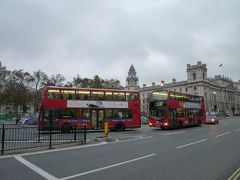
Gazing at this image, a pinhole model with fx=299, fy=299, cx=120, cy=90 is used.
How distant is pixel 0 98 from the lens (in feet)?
250

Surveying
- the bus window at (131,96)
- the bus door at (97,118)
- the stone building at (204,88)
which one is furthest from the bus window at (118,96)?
the stone building at (204,88)

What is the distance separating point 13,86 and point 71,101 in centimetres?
5093

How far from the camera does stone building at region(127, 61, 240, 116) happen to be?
429ft

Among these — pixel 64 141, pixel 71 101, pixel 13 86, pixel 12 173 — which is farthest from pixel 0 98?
pixel 12 173

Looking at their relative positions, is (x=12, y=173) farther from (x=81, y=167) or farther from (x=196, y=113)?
(x=196, y=113)

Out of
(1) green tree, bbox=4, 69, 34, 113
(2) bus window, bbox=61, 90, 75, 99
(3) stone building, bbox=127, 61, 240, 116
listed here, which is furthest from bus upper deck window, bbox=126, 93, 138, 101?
(3) stone building, bbox=127, 61, 240, 116

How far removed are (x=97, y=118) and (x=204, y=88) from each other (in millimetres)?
108102

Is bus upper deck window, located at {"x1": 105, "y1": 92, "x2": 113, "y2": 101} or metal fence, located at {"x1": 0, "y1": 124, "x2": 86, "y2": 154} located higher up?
bus upper deck window, located at {"x1": 105, "y1": 92, "x2": 113, "y2": 101}

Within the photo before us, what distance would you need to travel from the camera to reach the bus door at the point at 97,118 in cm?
2947

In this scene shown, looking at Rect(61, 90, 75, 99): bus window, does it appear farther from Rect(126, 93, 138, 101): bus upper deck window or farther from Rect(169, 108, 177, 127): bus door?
Rect(169, 108, 177, 127): bus door

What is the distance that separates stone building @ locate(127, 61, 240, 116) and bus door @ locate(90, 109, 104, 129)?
85.9 metres

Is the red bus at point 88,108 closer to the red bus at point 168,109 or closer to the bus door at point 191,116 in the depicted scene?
the red bus at point 168,109

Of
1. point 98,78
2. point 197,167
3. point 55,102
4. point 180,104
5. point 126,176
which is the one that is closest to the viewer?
point 126,176

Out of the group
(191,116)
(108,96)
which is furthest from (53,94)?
(191,116)
